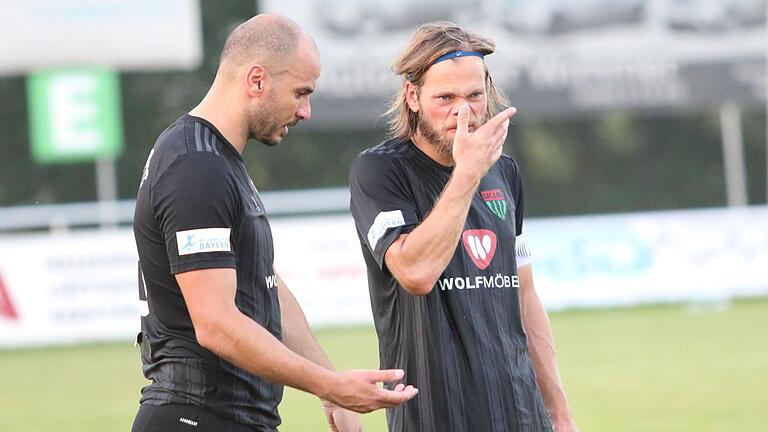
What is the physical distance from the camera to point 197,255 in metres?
3.96

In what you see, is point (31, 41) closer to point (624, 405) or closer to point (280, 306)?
point (624, 405)

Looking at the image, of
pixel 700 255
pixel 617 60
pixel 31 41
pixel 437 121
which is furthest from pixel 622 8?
pixel 437 121

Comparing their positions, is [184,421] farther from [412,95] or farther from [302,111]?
[412,95]

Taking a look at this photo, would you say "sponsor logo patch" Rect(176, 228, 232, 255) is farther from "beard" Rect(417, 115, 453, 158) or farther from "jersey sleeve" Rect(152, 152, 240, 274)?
"beard" Rect(417, 115, 453, 158)

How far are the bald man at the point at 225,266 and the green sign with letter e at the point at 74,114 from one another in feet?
48.6

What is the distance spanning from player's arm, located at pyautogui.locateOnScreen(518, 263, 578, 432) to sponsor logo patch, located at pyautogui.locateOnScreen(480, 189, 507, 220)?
0.30 meters

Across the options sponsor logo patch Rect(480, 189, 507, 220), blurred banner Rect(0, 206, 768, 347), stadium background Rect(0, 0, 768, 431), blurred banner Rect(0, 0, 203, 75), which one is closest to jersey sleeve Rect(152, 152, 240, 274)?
sponsor logo patch Rect(480, 189, 507, 220)

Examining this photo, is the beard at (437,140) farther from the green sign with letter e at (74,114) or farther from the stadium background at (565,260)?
the green sign with letter e at (74,114)

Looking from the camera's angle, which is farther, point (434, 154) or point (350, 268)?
point (350, 268)

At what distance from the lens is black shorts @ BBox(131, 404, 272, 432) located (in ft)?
13.7

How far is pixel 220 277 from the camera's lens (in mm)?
3984

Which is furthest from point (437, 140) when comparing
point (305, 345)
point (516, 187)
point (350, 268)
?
point (350, 268)

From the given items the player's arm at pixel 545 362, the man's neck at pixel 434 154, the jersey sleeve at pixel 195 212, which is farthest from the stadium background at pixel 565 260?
the jersey sleeve at pixel 195 212

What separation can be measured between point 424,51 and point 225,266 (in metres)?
1.06
